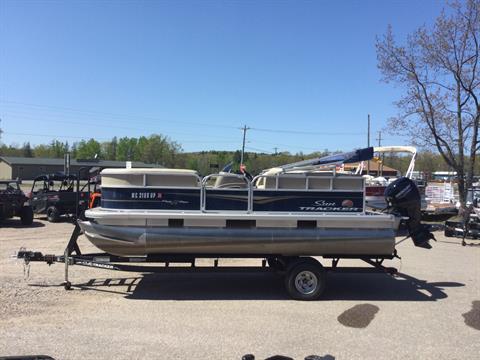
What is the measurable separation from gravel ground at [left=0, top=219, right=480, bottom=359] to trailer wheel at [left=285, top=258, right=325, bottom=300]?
167mm

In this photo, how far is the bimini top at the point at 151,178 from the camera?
7039mm

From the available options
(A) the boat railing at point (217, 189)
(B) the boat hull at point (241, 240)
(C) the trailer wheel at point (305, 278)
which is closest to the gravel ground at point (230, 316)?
(C) the trailer wheel at point (305, 278)

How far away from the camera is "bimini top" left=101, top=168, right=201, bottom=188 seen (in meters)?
7.04

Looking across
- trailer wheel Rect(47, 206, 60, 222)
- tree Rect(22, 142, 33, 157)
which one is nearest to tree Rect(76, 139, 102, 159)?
tree Rect(22, 142, 33, 157)

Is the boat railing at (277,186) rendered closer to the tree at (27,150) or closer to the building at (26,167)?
the building at (26,167)

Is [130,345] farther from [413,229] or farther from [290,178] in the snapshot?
[413,229]

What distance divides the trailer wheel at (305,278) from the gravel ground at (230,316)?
17 cm

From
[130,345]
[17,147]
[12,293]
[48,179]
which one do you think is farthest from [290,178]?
[17,147]

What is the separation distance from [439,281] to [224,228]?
14.6ft

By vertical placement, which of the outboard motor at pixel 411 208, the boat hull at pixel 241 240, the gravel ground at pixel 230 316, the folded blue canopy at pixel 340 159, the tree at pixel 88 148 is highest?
the tree at pixel 88 148

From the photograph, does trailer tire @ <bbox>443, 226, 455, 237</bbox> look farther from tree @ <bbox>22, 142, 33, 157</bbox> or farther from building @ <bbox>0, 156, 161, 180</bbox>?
tree @ <bbox>22, 142, 33, 157</bbox>

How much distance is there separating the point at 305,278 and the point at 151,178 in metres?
2.78

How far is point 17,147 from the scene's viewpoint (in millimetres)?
132750

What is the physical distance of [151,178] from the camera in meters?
7.08
